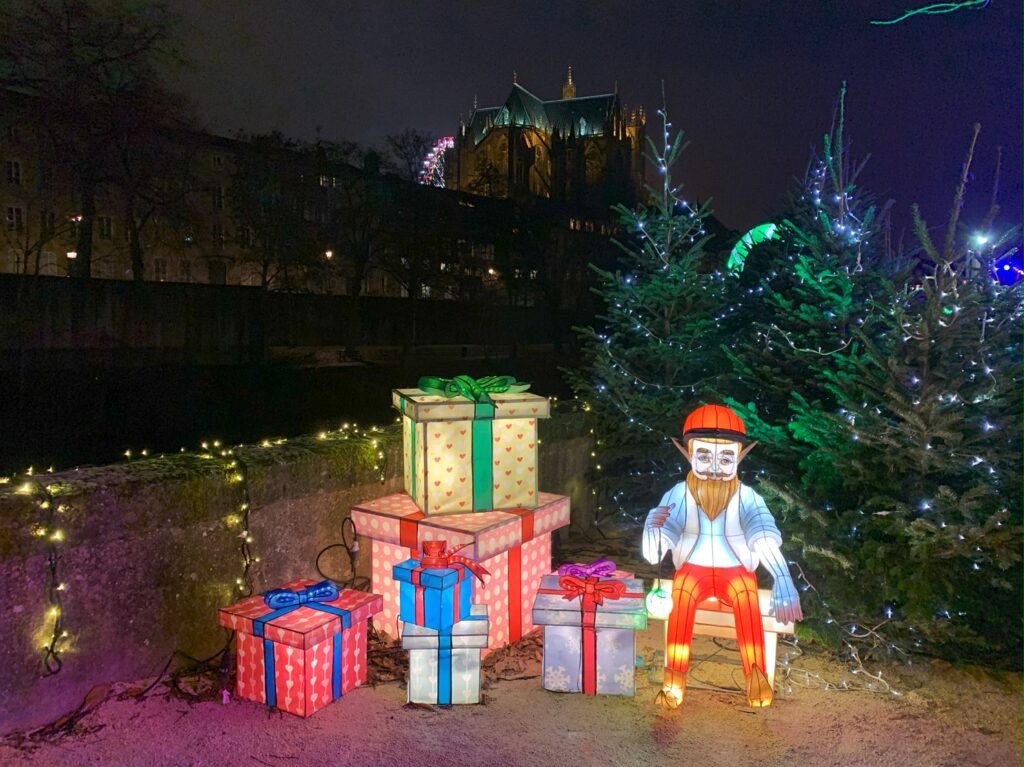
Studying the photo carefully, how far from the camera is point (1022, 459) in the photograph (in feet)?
15.3

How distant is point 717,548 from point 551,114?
272ft

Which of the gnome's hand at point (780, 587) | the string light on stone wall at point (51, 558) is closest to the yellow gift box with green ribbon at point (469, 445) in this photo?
the gnome's hand at point (780, 587)

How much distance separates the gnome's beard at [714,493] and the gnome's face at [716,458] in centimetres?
3

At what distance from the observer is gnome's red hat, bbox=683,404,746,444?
14.5 ft

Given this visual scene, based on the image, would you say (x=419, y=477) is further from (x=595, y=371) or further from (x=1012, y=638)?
(x=1012, y=638)

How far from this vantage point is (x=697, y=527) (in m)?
4.41

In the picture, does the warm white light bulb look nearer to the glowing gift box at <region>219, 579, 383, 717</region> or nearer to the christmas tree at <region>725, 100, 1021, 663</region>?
the christmas tree at <region>725, 100, 1021, 663</region>

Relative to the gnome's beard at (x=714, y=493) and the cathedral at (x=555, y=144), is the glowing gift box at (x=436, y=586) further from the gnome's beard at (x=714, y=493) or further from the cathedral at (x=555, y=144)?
the cathedral at (x=555, y=144)

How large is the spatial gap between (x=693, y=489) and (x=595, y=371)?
11.3ft

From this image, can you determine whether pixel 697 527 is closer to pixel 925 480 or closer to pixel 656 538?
pixel 656 538

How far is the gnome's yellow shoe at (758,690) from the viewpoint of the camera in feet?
13.5

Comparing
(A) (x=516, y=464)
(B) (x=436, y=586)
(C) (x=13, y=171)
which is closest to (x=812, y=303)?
(A) (x=516, y=464)

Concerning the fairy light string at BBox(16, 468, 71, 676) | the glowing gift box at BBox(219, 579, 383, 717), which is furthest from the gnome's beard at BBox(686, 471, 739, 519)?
the fairy light string at BBox(16, 468, 71, 676)

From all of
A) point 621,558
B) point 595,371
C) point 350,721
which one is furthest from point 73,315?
point 350,721
